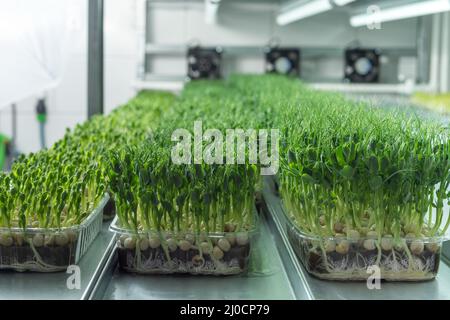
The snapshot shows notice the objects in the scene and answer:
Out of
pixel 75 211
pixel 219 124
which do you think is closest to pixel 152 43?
pixel 219 124

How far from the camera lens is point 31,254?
144 centimetres

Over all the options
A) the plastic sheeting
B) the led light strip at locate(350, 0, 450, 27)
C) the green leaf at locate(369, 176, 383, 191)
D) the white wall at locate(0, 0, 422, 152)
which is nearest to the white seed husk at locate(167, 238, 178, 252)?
the green leaf at locate(369, 176, 383, 191)

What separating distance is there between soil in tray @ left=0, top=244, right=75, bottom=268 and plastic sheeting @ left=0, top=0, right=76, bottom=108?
8.98ft

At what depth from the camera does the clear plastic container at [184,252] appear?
1.42 m

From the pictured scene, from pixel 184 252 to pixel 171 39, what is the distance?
548cm

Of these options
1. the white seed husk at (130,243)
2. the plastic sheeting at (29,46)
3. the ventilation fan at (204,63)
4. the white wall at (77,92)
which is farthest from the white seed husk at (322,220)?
the white wall at (77,92)

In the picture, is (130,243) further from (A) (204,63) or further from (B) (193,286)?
(A) (204,63)

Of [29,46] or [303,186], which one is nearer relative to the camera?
[303,186]

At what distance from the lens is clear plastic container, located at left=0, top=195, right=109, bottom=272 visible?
1.42 meters

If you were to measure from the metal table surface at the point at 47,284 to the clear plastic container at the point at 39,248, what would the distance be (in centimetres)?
2

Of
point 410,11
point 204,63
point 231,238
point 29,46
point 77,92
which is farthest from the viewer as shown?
point 77,92

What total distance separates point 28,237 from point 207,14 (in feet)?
→ 17.0

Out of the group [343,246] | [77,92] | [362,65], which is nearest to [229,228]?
[343,246]

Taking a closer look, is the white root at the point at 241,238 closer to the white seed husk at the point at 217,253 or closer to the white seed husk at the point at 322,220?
the white seed husk at the point at 217,253
